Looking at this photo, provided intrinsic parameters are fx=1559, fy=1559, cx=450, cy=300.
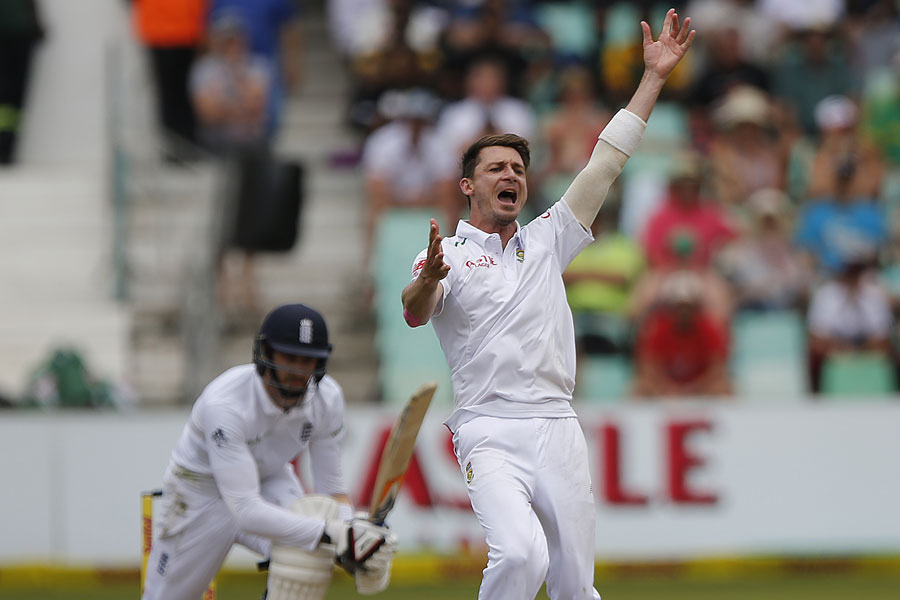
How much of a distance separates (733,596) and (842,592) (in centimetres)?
70

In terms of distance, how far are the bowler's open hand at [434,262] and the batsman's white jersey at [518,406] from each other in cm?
29

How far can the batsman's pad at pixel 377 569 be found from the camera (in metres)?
5.89

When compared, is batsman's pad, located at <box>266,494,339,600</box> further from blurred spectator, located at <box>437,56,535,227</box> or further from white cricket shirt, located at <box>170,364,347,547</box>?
blurred spectator, located at <box>437,56,535,227</box>

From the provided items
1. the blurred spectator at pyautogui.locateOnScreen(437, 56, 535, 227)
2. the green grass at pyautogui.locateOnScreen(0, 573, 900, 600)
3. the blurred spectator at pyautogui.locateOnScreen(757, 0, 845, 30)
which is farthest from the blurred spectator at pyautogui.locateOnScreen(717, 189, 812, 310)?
the blurred spectator at pyautogui.locateOnScreen(757, 0, 845, 30)

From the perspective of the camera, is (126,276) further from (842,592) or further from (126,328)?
(842,592)

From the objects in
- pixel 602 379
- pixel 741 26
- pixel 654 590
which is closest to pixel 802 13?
pixel 741 26

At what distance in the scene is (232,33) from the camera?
12172 mm

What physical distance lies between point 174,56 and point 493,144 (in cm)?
772

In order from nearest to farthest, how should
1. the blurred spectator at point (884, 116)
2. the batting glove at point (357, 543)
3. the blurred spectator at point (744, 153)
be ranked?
the batting glove at point (357, 543)
the blurred spectator at point (744, 153)
the blurred spectator at point (884, 116)

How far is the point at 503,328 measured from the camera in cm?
575

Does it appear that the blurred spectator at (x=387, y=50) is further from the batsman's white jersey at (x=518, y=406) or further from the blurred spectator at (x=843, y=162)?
the batsman's white jersey at (x=518, y=406)

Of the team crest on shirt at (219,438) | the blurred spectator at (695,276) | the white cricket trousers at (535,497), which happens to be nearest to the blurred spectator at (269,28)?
the blurred spectator at (695,276)

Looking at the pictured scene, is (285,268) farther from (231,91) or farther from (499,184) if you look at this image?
(499,184)

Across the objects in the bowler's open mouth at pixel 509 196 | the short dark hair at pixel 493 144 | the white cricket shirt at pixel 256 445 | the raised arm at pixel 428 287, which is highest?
the short dark hair at pixel 493 144
